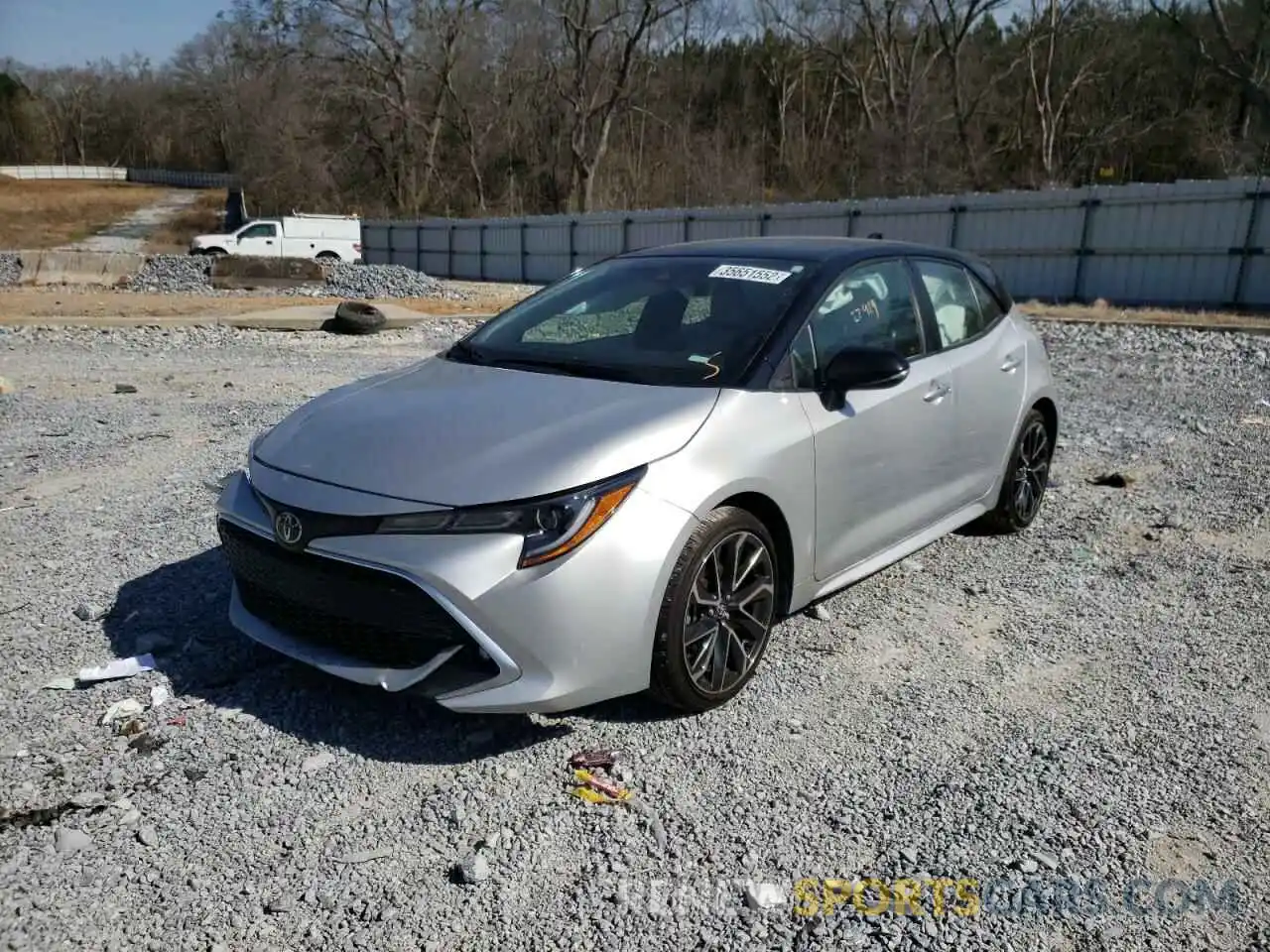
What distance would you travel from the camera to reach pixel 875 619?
14.2ft

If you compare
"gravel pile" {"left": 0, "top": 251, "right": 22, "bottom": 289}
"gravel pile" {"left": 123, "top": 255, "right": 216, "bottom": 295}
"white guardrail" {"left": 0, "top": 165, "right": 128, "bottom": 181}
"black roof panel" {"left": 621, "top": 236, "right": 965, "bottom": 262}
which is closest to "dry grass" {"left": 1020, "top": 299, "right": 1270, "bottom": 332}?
"black roof panel" {"left": 621, "top": 236, "right": 965, "bottom": 262}

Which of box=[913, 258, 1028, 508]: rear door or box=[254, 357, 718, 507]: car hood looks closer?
box=[254, 357, 718, 507]: car hood

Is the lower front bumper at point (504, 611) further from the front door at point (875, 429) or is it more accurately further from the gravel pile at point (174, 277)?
the gravel pile at point (174, 277)

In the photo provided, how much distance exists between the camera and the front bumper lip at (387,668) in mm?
2951

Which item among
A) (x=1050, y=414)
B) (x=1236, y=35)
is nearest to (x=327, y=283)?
(x=1050, y=414)

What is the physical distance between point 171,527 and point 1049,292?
20.9 meters

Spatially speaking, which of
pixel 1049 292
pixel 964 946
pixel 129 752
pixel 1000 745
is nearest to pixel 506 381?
pixel 129 752

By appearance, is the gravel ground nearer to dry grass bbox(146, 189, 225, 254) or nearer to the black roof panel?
the black roof panel

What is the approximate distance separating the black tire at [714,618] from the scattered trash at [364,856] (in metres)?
0.97

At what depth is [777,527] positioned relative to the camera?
3.64 m

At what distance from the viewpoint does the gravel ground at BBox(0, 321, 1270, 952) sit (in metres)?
2.52

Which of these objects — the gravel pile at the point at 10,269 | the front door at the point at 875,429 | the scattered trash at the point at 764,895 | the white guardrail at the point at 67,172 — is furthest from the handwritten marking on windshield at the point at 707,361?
the white guardrail at the point at 67,172

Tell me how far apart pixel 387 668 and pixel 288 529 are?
57 cm

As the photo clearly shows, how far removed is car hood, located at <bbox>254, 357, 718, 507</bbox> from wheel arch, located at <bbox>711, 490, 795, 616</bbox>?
0.32 metres
